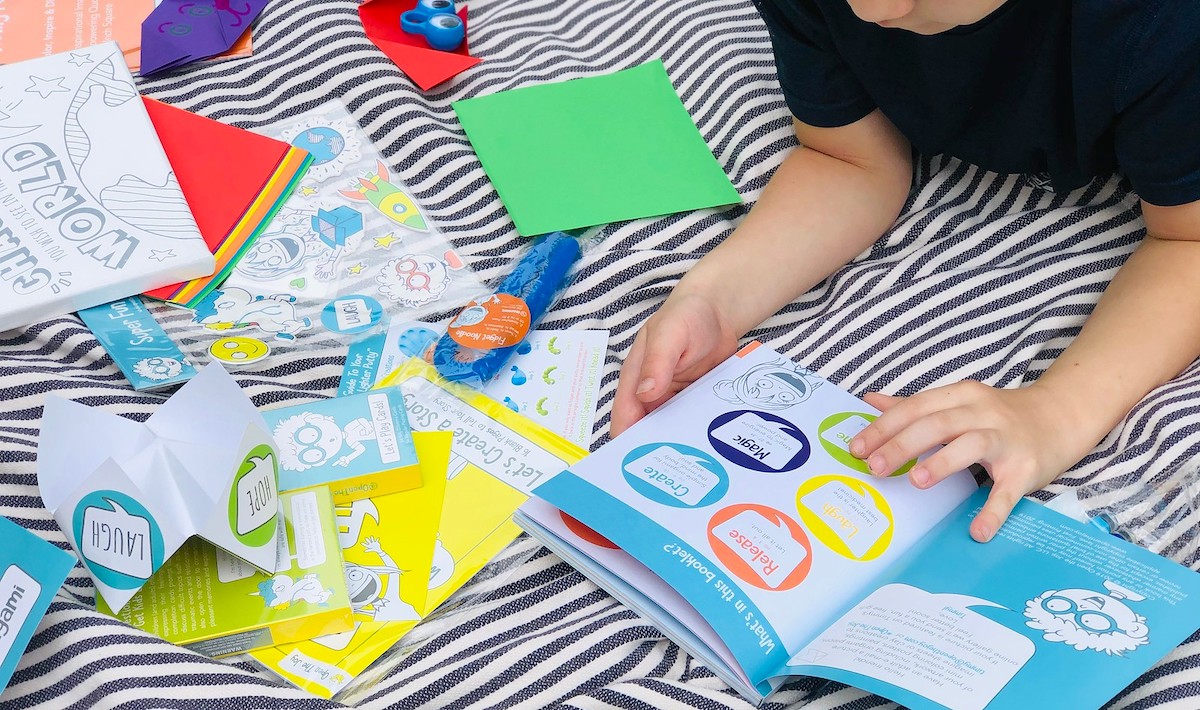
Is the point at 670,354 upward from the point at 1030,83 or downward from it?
downward

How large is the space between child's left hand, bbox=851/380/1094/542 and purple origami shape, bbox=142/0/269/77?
71 centimetres

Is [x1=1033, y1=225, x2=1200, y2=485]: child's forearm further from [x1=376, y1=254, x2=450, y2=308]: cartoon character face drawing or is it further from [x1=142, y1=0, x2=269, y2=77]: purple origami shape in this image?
[x1=142, y1=0, x2=269, y2=77]: purple origami shape

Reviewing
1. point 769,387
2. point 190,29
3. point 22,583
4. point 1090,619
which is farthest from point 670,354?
point 190,29

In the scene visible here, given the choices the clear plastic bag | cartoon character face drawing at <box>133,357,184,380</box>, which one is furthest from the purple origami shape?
cartoon character face drawing at <box>133,357,184,380</box>

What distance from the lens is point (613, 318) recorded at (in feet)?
2.80

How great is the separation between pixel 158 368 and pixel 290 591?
23 centimetres

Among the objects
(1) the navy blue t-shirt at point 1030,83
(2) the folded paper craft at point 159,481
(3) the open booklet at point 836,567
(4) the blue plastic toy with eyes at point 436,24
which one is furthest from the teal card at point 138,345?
(1) the navy blue t-shirt at point 1030,83

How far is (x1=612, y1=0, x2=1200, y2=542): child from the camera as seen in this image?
681 mm

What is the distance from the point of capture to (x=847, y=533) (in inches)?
25.3

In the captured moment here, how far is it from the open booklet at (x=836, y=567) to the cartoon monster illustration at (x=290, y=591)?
0.43 feet

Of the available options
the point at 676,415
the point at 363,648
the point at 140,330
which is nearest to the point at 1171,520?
the point at 676,415

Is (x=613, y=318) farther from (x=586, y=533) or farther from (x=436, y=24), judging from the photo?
(x=436, y=24)

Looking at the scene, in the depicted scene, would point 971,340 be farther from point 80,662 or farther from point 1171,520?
point 80,662

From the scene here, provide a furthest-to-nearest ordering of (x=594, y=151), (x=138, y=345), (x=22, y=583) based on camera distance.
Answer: (x=594, y=151), (x=138, y=345), (x=22, y=583)
